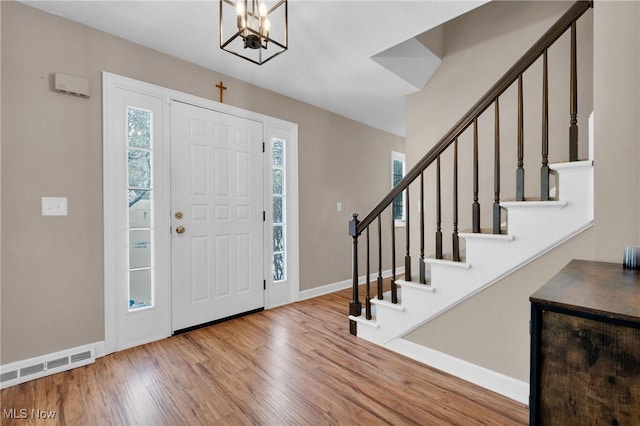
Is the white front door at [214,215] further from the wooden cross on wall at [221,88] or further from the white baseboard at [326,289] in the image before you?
the white baseboard at [326,289]

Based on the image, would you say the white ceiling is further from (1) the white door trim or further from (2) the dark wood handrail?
(2) the dark wood handrail

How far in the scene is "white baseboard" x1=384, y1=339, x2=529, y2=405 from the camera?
1.71m

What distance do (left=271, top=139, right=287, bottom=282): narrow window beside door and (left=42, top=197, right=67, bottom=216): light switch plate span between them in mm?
1826

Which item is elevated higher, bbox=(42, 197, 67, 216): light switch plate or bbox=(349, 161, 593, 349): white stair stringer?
bbox=(42, 197, 67, 216): light switch plate

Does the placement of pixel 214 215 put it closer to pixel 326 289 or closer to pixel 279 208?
pixel 279 208

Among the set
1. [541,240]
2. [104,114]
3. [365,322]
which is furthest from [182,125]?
[541,240]

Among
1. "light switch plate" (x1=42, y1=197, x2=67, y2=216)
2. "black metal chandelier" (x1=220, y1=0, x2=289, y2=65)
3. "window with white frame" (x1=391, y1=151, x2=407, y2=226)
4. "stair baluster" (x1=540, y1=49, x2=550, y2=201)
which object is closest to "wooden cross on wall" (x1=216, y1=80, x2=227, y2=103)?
"black metal chandelier" (x1=220, y1=0, x2=289, y2=65)

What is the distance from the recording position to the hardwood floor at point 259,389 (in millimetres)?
1578

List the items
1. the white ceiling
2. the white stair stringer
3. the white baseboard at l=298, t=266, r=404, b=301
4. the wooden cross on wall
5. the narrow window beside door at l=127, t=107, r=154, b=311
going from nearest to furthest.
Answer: the white stair stringer → the white ceiling → the narrow window beside door at l=127, t=107, r=154, b=311 → the wooden cross on wall → the white baseboard at l=298, t=266, r=404, b=301

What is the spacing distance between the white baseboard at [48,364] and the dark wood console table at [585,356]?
8.72 feet

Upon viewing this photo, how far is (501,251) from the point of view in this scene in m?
1.77

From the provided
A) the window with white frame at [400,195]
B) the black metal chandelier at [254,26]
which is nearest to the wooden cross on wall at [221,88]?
the black metal chandelier at [254,26]

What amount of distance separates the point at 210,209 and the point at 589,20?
3557 millimetres

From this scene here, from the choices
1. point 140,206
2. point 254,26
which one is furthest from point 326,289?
point 254,26
